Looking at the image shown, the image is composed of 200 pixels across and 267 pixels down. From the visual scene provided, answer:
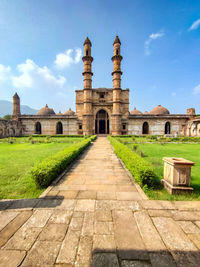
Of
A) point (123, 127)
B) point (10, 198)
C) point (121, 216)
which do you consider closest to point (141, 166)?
point (121, 216)

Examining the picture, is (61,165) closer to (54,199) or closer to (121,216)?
(54,199)

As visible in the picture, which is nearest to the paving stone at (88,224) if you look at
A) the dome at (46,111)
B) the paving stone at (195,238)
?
the paving stone at (195,238)

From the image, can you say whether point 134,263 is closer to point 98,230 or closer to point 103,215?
point 98,230

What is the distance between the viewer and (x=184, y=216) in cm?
257

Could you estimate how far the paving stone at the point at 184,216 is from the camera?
8.22 feet

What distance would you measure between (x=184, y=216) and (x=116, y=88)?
999 inches

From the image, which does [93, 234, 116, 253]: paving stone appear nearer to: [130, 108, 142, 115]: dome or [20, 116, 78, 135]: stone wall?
[20, 116, 78, 135]: stone wall

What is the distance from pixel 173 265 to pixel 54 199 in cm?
271

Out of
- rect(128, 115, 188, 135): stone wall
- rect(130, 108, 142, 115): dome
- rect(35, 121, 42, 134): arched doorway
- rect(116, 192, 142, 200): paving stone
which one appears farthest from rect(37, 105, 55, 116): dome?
rect(116, 192, 142, 200): paving stone

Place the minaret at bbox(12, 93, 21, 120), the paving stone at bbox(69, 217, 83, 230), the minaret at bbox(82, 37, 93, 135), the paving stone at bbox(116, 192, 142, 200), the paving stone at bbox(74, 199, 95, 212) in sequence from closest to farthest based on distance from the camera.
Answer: the paving stone at bbox(69, 217, 83, 230) < the paving stone at bbox(74, 199, 95, 212) < the paving stone at bbox(116, 192, 142, 200) < the minaret at bbox(82, 37, 93, 135) < the minaret at bbox(12, 93, 21, 120)

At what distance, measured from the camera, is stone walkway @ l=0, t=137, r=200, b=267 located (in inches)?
66.7

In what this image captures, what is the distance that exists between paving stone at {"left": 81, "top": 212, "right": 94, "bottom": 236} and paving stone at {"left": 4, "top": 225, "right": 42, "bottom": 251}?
0.81m

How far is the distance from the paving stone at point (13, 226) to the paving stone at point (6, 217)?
0.09 meters

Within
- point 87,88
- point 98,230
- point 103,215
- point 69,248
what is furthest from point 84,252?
point 87,88
